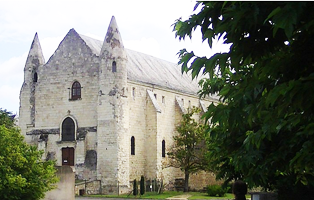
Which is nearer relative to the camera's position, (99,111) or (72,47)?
(99,111)

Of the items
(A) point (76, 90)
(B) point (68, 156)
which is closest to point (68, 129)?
(B) point (68, 156)

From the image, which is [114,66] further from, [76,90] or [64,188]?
[64,188]

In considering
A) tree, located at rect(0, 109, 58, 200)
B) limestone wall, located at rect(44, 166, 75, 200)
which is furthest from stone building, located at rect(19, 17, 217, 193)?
tree, located at rect(0, 109, 58, 200)

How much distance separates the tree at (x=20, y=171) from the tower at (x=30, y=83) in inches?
1213

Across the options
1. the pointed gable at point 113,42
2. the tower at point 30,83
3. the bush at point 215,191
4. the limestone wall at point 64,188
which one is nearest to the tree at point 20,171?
the limestone wall at point 64,188

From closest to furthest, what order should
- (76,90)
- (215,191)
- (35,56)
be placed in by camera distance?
1. (215,191)
2. (76,90)
3. (35,56)

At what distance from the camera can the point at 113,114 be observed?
4966cm

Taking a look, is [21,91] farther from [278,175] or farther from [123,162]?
[278,175]

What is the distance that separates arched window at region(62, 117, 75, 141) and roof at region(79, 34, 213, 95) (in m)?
6.65

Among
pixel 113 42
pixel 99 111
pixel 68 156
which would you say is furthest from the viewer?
pixel 68 156

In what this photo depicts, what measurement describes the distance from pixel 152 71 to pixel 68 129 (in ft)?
37.2

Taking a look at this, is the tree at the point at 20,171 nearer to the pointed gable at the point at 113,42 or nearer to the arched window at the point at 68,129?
the pointed gable at the point at 113,42

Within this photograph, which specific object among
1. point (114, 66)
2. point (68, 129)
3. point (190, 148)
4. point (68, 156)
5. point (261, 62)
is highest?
point (114, 66)

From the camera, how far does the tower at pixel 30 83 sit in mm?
54594
